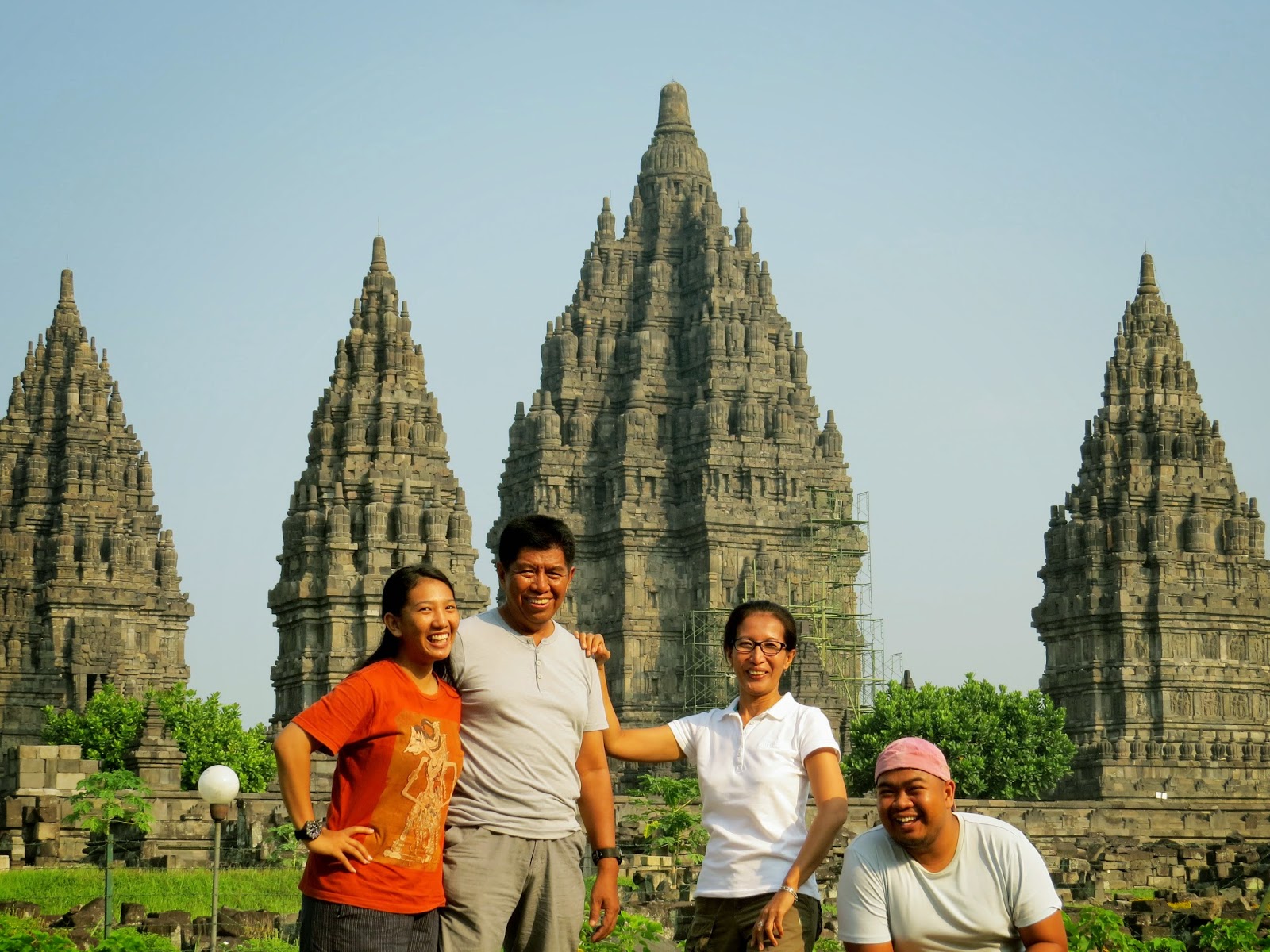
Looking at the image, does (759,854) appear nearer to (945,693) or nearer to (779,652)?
(779,652)

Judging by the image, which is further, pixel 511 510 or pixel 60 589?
pixel 511 510

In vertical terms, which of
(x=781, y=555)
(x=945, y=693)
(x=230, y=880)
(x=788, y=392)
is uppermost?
(x=788, y=392)

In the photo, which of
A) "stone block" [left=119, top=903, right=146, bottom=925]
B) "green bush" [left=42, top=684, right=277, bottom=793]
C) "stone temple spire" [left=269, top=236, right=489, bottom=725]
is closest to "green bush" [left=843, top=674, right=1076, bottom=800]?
"stone temple spire" [left=269, top=236, right=489, bottom=725]

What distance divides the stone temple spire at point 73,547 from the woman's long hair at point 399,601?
64.5 m

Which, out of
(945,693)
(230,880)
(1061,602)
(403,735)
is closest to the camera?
(403,735)

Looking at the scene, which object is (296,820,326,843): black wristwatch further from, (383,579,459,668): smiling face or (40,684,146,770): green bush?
(40,684,146,770): green bush

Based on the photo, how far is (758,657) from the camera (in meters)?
12.0

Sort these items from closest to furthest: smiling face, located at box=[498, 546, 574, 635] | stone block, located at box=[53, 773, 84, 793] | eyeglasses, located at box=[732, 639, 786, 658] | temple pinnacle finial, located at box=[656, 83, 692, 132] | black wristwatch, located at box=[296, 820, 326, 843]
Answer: black wristwatch, located at box=[296, 820, 326, 843]
smiling face, located at box=[498, 546, 574, 635]
eyeglasses, located at box=[732, 639, 786, 658]
stone block, located at box=[53, 773, 84, 793]
temple pinnacle finial, located at box=[656, 83, 692, 132]

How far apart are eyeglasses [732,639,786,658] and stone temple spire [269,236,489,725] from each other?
5454cm

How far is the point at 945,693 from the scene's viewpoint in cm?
7475

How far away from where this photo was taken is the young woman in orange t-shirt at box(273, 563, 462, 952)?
10.5m

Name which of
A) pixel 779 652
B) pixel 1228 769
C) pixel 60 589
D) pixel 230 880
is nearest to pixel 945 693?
pixel 1228 769

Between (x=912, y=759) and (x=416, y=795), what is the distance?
2193 millimetres

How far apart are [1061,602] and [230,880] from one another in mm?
52717
